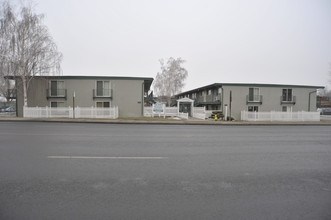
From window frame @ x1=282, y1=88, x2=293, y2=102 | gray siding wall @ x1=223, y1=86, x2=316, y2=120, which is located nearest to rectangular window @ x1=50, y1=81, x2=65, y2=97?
gray siding wall @ x1=223, y1=86, x2=316, y2=120

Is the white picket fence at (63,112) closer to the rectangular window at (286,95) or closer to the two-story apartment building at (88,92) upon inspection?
the two-story apartment building at (88,92)

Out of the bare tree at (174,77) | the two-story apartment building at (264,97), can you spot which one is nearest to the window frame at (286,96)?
the two-story apartment building at (264,97)

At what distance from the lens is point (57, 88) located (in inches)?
865

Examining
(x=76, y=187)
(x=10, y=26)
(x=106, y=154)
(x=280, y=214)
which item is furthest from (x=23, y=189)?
(x=10, y=26)

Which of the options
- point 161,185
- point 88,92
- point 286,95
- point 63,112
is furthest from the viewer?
point 286,95

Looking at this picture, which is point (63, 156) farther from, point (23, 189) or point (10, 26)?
point (10, 26)

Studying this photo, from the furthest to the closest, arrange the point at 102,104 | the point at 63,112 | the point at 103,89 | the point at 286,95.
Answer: the point at 286,95 < the point at 102,104 < the point at 103,89 < the point at 63,112

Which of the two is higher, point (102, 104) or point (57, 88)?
point (57, 88)

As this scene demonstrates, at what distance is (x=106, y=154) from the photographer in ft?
18.2

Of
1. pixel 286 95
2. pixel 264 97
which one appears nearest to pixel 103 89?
pixel 264 97

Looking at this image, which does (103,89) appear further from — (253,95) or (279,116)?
(279,116)

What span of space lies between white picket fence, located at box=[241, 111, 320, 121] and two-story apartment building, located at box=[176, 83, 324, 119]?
13.4 feet

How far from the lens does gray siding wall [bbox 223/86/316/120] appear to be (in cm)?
2572

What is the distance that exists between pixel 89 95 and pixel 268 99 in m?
26.4
